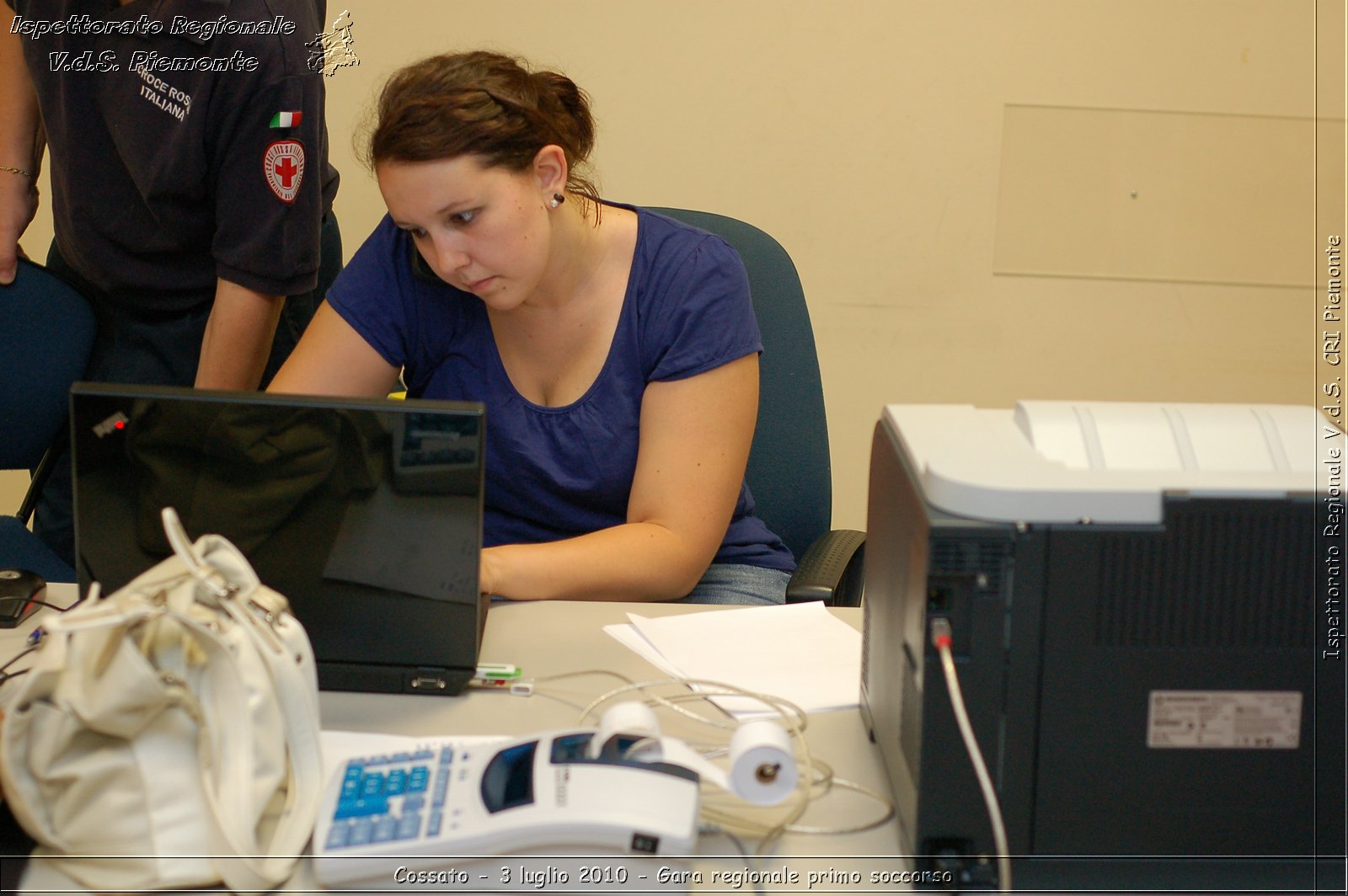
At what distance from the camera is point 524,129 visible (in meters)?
1.39

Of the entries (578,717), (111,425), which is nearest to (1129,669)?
(578,717)

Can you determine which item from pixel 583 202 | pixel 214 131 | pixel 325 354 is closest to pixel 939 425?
pixel 583 202

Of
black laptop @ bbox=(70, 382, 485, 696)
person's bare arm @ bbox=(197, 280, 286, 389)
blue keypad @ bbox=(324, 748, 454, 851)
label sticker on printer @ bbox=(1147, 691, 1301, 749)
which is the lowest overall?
blue keypad @ bbox=(324, 748, 454, 851)

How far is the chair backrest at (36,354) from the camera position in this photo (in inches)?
70.1

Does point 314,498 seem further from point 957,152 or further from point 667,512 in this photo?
point 957,152

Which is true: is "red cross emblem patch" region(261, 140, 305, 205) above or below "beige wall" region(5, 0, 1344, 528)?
below

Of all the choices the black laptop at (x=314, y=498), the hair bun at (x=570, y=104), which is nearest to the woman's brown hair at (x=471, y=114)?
the hair bun at (x=570, y=104)

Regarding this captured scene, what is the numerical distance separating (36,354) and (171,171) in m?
0.37

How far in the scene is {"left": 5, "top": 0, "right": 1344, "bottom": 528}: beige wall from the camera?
2.46 metres

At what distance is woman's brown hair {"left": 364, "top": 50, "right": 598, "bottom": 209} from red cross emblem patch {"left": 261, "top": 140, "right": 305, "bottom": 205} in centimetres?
27

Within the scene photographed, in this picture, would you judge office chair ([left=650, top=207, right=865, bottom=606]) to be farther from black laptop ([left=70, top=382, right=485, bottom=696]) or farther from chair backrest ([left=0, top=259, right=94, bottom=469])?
chair backrest ([left=0, top=259, right=94, bottom=469])

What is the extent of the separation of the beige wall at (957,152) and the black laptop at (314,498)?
1.63 m

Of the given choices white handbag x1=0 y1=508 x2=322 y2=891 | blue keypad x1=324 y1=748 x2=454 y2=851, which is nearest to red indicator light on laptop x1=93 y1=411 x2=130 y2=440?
white handbag x1=0 y1=508 x2=322 y2=891

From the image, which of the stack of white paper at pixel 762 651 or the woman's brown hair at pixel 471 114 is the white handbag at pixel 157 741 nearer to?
the stack of white paper at pixel 762 651
